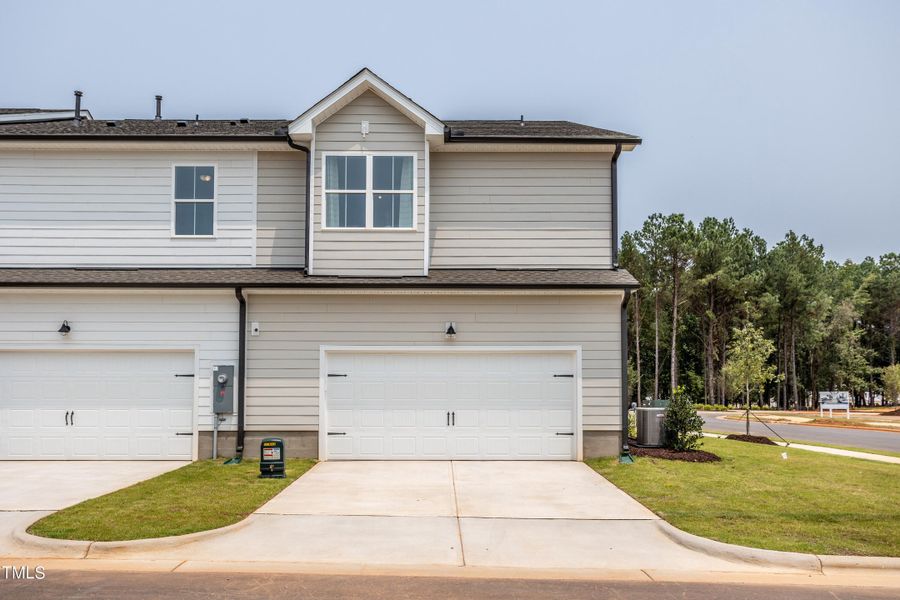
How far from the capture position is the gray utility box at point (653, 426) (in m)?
14.4

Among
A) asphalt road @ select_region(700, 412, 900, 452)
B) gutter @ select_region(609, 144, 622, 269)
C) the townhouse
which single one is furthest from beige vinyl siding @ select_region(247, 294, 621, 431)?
asphalt road @ select_region(700, 412, 900, 452)

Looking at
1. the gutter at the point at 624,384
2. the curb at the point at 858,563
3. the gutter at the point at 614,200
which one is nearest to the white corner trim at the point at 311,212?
the gutter at the point at 614,200

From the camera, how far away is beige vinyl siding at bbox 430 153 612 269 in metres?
14.5

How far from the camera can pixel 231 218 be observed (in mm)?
14359

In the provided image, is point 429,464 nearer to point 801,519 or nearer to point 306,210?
point 306,210

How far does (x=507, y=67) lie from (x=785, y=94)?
740 cm

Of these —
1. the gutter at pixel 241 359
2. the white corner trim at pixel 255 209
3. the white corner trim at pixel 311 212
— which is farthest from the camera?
the white corner trim at pixel 255 209

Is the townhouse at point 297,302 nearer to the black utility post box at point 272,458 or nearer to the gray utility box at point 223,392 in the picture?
the gray utility box at point 223,392

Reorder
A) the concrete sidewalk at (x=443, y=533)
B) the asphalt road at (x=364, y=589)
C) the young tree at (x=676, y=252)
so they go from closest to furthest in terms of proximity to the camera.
A: the asphalt road at (x=364, y=589) → the concrete sidewalk at (x=443, y=533) → the young tree at (x=676, y=252)

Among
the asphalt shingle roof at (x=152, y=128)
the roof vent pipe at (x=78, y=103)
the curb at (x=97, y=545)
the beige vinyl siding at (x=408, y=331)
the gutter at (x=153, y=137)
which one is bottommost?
the curb at (x=97, y=545)

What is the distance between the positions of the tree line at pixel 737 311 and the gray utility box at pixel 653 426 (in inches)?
1372

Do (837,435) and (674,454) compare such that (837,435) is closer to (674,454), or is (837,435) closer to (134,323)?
(674,454)

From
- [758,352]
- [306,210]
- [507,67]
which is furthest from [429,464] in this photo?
[758,352]

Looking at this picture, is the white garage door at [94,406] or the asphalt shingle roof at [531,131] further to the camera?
the asphalt shingle roof at [531,131]
